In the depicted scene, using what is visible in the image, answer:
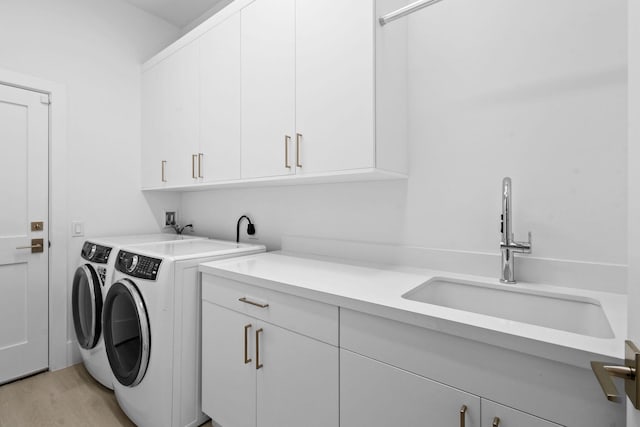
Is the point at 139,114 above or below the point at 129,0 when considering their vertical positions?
below

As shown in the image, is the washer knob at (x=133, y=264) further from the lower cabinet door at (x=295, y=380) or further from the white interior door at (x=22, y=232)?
the white interior door at (x=22, y=232)

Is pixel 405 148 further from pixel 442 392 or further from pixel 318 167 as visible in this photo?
pixel 442 392

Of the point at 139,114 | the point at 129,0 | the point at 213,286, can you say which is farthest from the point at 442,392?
the point at 129,0

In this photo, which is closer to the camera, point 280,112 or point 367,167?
point 367,167

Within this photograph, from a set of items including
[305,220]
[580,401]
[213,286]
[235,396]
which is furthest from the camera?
[305,220]

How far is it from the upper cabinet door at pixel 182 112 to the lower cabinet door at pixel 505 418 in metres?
2.06

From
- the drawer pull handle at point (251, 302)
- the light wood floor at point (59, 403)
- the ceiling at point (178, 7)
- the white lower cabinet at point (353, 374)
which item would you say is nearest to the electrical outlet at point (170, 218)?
the light wood floor at point (59, 403)

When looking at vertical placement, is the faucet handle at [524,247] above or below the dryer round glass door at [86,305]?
above

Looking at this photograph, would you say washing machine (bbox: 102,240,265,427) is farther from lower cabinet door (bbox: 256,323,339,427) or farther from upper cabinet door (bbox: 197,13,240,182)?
upper cabinet door (bbox: 197,13,240,182)

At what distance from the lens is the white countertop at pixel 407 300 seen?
2.32 ft

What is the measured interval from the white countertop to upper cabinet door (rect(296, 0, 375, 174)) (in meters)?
0.50

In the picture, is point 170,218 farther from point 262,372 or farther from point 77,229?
point 262,372

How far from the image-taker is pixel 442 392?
859 mm

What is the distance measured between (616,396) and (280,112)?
1553 millimetres
